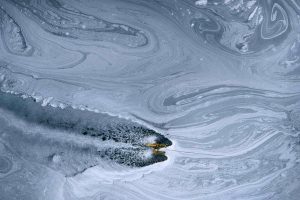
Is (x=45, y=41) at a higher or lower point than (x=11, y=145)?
higher

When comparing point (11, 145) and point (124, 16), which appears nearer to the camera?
point (11, 145)

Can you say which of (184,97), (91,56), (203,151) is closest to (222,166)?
(203,151)

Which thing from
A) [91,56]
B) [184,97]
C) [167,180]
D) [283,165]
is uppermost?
[91,56]

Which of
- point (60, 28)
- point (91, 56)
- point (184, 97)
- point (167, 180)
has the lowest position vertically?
point (167, 180)

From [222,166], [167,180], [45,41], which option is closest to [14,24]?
[45,41]

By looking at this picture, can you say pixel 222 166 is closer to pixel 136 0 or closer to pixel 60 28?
pixel 136 0

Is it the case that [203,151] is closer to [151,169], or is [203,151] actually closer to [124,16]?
[151,169]
